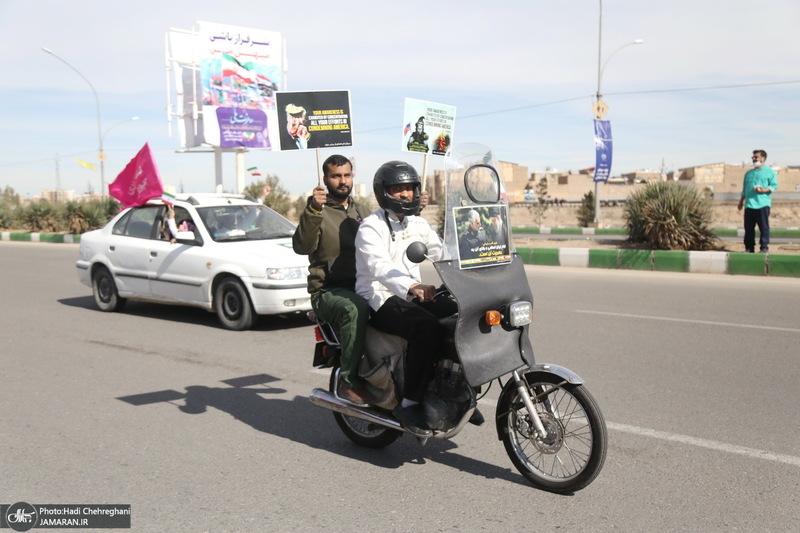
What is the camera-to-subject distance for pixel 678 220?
1520cm

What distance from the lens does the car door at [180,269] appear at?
862cm

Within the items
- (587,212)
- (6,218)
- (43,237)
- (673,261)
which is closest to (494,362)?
(673,261)

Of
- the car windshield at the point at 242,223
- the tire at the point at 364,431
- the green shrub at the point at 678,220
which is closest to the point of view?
the tire at the point at 364,431

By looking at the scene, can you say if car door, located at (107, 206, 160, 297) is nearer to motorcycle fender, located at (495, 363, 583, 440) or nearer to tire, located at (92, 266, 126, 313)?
tire, located at (92, 266, 126, 313)

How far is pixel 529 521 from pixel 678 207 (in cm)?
1323

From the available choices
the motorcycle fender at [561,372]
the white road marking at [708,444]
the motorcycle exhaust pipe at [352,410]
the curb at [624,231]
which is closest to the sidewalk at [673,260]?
the curb at [624,231]

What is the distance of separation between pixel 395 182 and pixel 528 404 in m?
1.36

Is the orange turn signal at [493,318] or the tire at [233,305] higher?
the orange turn signal at [493,318]

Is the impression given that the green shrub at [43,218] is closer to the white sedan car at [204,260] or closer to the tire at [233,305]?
the white sedan car at [204,260]

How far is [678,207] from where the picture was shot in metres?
15.2

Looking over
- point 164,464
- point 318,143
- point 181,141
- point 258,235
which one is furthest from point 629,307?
point 181,141

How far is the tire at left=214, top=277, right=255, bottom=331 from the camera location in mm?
8211

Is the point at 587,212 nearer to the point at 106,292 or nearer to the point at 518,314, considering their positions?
the point at 106,292

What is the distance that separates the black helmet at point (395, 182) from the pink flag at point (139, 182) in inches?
242
